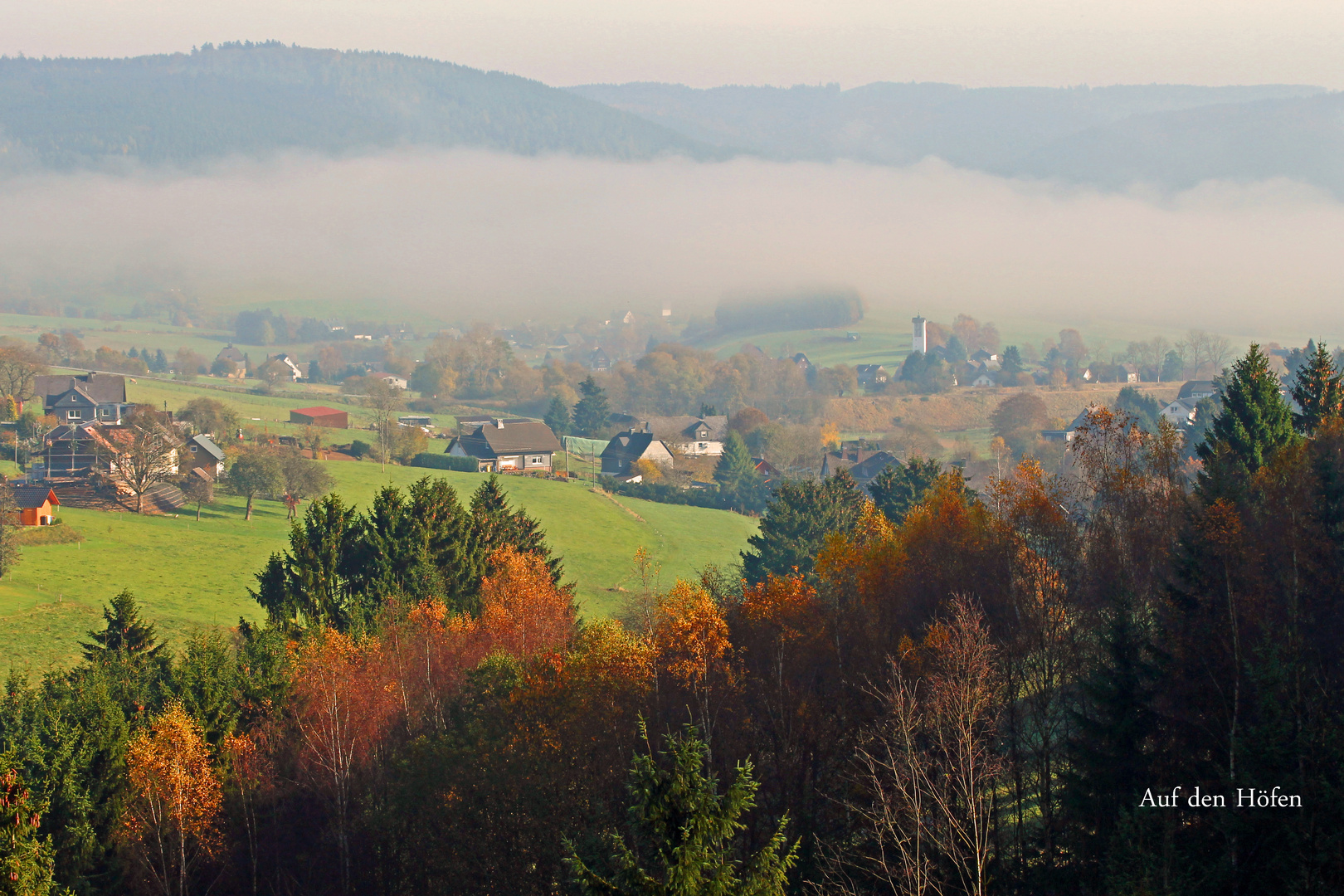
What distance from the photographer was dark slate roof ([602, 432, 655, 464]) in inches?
4033

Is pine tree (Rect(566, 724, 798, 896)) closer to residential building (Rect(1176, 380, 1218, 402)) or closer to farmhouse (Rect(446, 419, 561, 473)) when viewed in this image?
farmhouse (Rect(446, 419, 561, 473))

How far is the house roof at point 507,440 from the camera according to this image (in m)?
100

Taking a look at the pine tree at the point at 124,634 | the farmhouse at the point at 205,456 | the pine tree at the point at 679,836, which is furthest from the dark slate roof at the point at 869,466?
the pine tree at the point at 679,836

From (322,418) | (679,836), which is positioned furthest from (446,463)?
(679,836)

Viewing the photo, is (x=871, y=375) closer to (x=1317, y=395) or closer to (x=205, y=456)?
(x=205, y=456)

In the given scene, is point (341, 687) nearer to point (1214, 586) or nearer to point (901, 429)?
point (1214, 586)

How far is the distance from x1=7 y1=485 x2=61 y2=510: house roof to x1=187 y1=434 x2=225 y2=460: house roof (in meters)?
13.9

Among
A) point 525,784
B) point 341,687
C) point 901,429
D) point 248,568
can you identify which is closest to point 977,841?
point 525,784

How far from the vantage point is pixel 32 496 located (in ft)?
201

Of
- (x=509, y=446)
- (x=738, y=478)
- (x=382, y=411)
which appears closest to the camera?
(x=738, y=478)

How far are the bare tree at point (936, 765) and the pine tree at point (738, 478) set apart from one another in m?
64.3

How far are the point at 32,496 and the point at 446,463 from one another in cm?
3332

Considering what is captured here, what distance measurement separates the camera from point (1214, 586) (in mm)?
23141

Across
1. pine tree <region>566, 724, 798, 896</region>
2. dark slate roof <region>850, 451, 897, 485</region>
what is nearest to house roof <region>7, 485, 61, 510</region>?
pine tree <region>566, 724, 798, 896</region>
